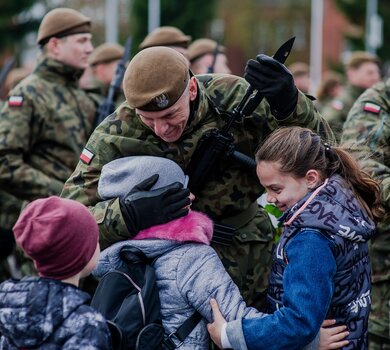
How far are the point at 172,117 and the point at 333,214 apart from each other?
2.77ft

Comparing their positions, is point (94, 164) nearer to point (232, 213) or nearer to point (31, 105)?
point (232, 213)

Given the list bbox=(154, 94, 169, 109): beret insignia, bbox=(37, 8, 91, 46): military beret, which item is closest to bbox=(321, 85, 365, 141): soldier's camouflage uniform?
bbox=(37, 8, 91, 46): military beret

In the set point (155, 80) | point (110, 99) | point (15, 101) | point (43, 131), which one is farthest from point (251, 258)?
point (110, 99)

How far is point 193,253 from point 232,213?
786 mm

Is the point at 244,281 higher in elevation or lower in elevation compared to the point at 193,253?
lower

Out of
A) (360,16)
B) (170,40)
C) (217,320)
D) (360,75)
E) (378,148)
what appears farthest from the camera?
(360,16)

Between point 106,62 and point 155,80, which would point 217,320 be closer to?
point 155,80

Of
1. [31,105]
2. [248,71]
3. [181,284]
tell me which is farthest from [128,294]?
[31,105]

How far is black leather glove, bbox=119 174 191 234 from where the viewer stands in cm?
363

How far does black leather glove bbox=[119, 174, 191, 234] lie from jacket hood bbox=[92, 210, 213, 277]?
3cm

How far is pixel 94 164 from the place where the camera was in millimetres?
4082

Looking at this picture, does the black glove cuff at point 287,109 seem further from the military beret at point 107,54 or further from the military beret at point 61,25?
the military beret at point 107,54

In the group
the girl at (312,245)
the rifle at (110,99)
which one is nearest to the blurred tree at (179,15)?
the rifle at (110,99)

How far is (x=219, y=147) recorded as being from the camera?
402 cm
